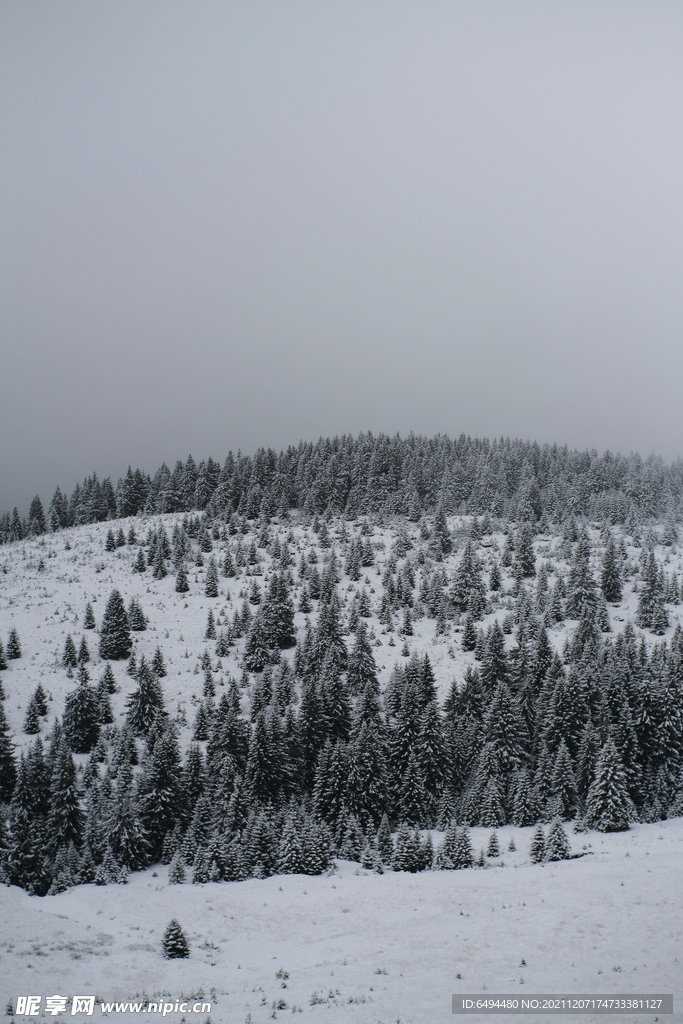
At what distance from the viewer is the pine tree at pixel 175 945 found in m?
26.6

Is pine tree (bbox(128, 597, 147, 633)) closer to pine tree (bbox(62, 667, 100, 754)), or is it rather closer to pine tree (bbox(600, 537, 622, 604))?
pine tree (bbox(62, 667, 100, 754))

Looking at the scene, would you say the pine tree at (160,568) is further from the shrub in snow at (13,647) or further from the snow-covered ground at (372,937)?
the snow-covered ground at (372,937)

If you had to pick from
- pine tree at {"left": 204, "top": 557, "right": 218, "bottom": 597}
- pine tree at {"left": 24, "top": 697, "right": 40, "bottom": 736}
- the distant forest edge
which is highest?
the distant forest edge

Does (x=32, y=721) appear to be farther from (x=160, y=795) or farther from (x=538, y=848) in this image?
(x=538, y=848)

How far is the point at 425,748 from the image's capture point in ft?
173

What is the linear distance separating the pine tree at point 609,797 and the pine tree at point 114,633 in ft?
173

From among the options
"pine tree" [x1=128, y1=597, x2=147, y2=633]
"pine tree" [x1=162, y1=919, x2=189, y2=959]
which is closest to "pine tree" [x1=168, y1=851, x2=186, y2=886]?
"pine tree" [x1=162, y1=919, x2=189, y2=959]

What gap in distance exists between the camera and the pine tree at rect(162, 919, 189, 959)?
2659 centimetres

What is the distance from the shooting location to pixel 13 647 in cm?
6881

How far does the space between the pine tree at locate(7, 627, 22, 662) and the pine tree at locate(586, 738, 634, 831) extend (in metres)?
61.7

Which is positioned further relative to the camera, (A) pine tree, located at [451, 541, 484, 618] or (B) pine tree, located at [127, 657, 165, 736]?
(A) pine tree, located at [451, 541, 484, 618]

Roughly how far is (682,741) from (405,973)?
126ft

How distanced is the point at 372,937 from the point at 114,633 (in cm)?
5216

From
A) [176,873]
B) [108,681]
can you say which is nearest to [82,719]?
[108,681]
